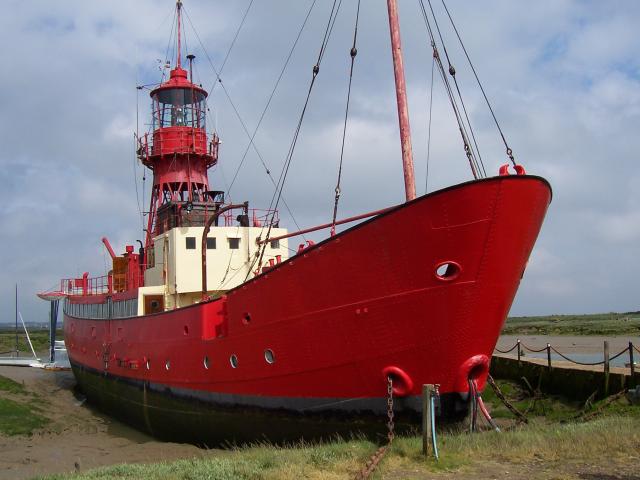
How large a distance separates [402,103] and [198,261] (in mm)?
8295

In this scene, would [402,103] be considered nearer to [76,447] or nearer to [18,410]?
[76,447]

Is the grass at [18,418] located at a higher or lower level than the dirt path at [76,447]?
higher

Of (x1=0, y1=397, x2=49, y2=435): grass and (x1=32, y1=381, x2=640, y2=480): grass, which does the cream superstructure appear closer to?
(x1=0, y1=397, x2=49, y2=435): grass

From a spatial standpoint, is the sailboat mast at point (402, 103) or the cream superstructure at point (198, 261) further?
the cream superstructure at point (198, 261)

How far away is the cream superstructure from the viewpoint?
53.5 ft

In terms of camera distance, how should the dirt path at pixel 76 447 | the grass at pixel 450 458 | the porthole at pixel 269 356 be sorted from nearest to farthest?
the grass at pixel 450 458 < the porthole at pixel 269 356 < the dirt path at pixel 76 447

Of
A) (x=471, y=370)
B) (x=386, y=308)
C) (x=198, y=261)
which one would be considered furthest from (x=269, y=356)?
(x=198, y=261)

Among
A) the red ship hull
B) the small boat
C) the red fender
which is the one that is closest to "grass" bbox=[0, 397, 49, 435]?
the small boat

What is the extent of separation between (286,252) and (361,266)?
8388 millimetres

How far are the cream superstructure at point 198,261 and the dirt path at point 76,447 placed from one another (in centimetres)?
349

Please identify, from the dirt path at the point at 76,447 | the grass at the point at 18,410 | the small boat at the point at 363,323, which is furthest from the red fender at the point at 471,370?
the grass at the point at 18,410

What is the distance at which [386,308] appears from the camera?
30.1 feet

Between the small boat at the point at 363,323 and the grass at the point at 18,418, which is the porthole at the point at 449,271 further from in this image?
the grass at the point at 18,418

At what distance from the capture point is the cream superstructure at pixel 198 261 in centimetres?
1630
